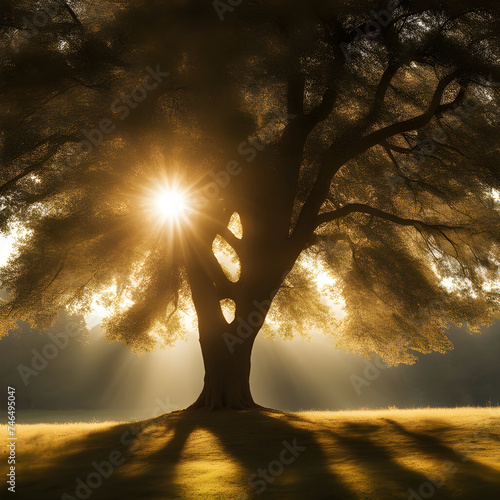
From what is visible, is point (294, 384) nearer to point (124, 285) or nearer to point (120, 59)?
point (124, 285)

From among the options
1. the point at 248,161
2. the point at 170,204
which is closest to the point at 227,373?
the point at 170,204

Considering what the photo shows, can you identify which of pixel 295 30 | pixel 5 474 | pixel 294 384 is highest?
pixel 295 30

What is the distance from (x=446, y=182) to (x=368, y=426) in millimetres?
8200

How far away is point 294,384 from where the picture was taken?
77438 millimetres

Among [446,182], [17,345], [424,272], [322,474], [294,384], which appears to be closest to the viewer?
[322,474]

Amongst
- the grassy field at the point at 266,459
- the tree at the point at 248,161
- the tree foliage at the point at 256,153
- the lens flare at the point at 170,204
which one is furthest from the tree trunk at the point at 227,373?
the lens flare at the point at 170,204

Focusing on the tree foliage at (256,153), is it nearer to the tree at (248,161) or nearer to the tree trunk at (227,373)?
the tree at (248,161)

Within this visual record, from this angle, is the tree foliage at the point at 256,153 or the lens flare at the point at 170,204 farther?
the lens flare at the point at 170,204

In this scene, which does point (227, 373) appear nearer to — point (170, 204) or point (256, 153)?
point (170, 204)

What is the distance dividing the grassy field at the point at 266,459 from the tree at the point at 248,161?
12.8 ft

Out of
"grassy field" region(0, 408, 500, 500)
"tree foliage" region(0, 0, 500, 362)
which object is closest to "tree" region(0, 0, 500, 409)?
"tree foliage" region(0, 0, 500, 362)

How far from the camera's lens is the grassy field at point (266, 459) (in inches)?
299

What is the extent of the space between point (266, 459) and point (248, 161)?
350 inches

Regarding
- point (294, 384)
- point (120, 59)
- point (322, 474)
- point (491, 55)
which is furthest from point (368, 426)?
point (294, 384)
